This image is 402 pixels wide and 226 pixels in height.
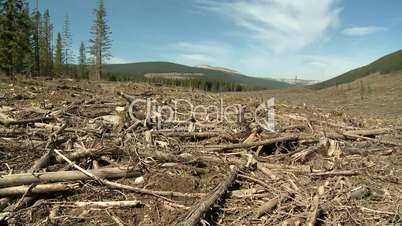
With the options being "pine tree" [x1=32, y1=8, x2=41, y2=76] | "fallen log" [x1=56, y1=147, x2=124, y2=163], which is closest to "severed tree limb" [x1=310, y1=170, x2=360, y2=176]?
"fallen log" [x1=56, y1=147, x2=124, y2=163]

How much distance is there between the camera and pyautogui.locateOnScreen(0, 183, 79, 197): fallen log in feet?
14.1

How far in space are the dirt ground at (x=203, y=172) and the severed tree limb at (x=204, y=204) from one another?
19 mm

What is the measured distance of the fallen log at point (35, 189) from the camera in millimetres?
4285

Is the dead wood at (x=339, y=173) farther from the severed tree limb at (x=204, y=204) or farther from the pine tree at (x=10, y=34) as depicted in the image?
the pine tree at (x=10, y=34)

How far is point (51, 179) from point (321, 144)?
5.33 metres

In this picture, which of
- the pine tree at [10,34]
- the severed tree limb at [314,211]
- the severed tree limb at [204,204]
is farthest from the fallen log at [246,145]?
the pine tree at [10,34]

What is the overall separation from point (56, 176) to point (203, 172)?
7.58ft

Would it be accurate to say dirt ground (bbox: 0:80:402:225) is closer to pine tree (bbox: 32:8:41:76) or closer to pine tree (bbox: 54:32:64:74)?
pine tree (bbox: 32:8:41:76)

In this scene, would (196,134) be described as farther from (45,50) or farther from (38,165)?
(45,50)

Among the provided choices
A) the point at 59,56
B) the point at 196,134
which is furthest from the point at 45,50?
the point at 196,134

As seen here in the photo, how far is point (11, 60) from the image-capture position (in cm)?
2966

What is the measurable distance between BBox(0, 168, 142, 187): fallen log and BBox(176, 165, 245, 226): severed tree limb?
57.5 inches

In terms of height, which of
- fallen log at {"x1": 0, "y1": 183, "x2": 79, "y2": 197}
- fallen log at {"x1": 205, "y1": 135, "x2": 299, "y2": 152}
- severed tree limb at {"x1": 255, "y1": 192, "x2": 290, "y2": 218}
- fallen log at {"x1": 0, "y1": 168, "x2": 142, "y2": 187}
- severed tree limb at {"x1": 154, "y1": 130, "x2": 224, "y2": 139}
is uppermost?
severed tree limb at {"x1": 154, "y1": 130, "x2": 224, "y2": 139}

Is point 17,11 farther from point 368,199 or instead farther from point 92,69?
point 368,199
